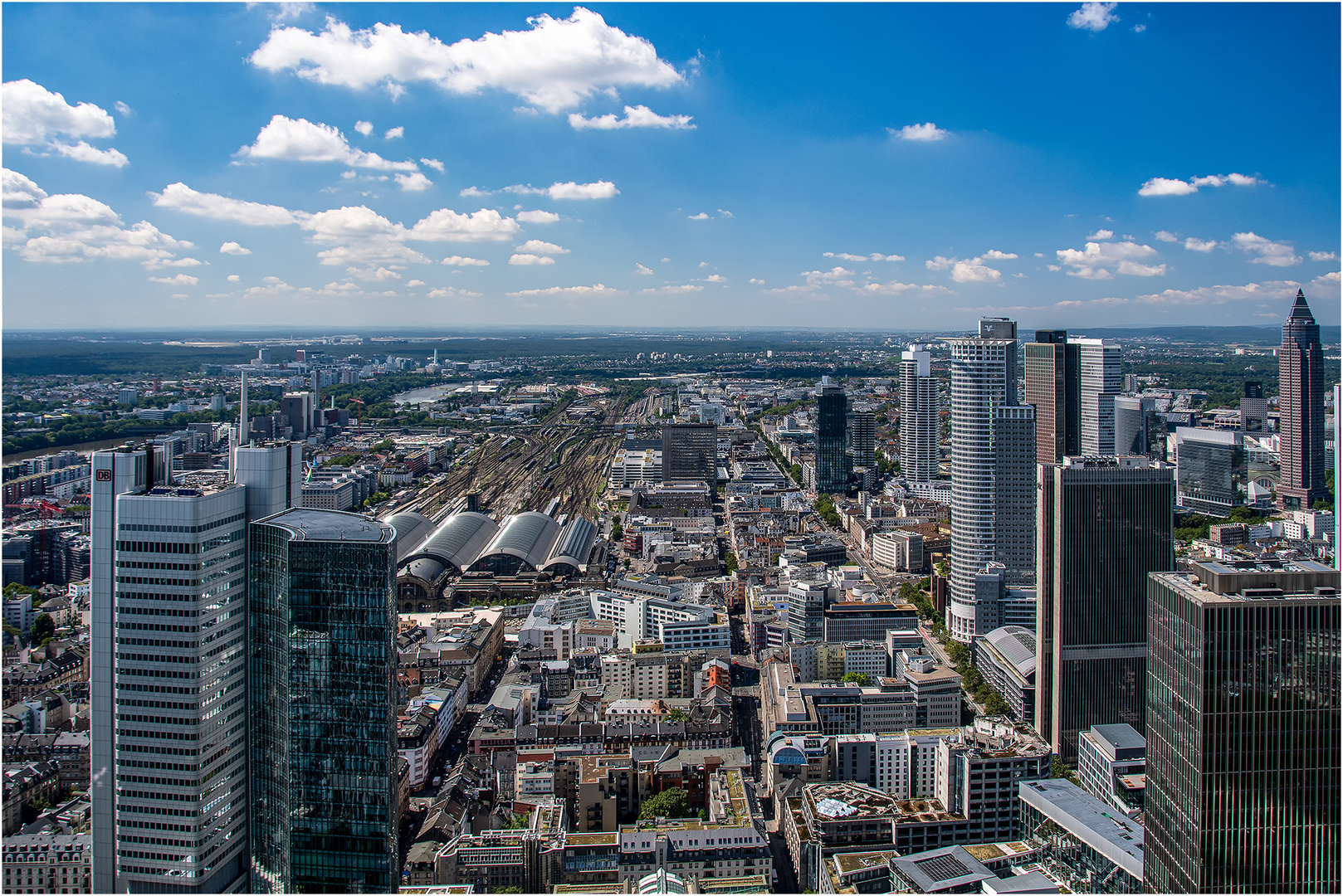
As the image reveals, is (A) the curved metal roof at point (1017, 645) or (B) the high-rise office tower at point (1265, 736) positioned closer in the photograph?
(B) the high-rise office tower at point (1265, 736)

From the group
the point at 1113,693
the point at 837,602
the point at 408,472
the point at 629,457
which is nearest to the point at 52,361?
the point at 408,472

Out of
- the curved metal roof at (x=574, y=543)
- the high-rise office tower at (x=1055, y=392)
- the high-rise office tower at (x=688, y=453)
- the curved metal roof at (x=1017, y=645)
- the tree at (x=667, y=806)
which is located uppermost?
the high-rise office tower at (x=1055, y=392)

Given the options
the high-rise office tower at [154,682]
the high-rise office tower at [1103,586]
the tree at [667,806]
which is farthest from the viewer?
the high-rise office tower at [1103,586]

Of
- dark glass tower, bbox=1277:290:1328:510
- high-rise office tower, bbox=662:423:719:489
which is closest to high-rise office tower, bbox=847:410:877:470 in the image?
high-rise office tower, bbox=662:423:719:489

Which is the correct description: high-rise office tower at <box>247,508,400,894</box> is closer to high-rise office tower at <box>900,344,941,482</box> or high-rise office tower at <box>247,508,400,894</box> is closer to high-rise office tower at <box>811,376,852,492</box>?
high-rise office tower at <box>811,376,852,492</box>

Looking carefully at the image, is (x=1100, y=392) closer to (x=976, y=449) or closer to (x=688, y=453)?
(x=688, y=453)

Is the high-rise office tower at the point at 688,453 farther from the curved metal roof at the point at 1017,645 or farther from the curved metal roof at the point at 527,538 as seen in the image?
the curved metal roof at the point at 1017,645

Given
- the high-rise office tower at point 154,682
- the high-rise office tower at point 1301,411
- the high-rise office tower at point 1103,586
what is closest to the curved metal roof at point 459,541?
the high-rise office tower at point 1103,586
